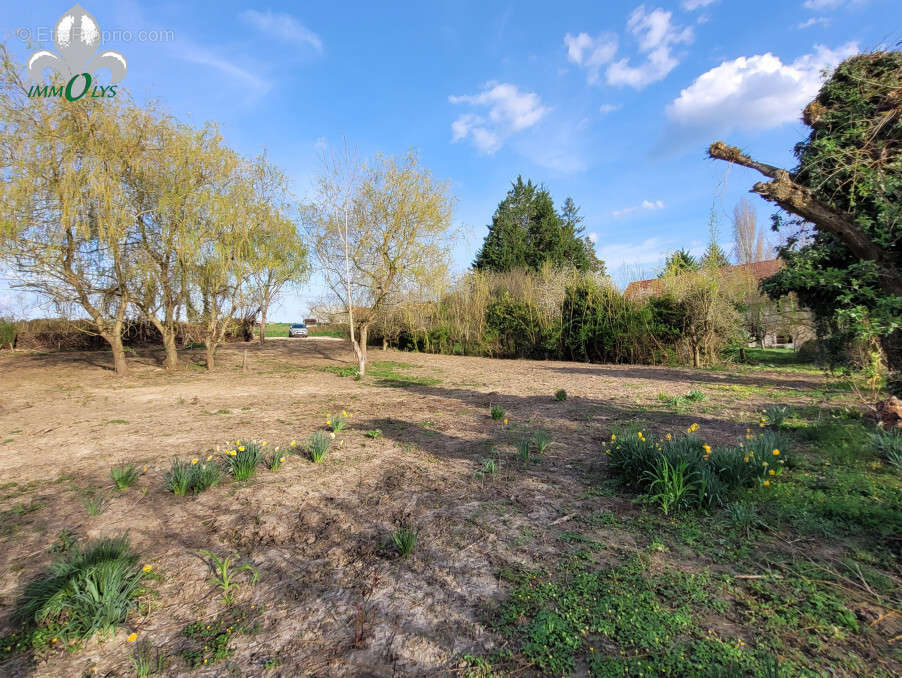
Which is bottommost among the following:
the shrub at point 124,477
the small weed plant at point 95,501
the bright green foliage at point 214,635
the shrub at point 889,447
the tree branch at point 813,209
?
the bright green foliage at point 214,635

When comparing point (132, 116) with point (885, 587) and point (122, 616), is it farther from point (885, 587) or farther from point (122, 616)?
point (885, 587)

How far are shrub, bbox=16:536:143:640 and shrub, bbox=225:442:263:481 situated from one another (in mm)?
1464

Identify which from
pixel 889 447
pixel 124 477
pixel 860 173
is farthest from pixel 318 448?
pixel 860 173

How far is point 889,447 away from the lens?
10.6 feet

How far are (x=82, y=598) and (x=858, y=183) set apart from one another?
738 centimetres

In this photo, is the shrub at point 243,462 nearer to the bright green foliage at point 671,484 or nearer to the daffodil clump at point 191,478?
the daffodil clump at point 191,478

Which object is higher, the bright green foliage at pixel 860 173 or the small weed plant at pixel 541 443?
the bright green foliage at pixel 860 173

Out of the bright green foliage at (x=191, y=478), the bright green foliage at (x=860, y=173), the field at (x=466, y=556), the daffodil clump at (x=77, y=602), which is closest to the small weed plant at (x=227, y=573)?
the field at (x=466, y=556)

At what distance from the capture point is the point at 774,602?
183cm

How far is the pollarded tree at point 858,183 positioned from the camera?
4062 millimetres

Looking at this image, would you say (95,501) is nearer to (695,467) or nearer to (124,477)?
(124,477)

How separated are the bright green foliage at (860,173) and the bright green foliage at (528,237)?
2417 centimetres

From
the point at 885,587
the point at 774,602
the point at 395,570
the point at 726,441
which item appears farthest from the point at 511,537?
the point at 726,441

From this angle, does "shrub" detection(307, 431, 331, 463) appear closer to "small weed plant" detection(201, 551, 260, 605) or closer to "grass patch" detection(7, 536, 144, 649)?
"small weed plant" detection(201, 551, 260, 605)
